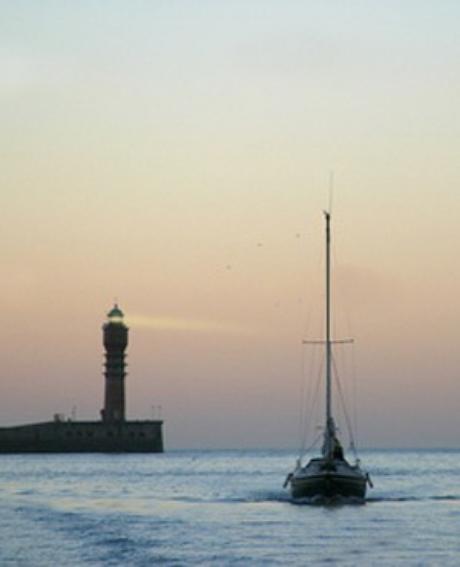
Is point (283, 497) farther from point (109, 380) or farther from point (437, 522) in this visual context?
point (109, 380)

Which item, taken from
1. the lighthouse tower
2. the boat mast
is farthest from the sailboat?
the lighthouse tower

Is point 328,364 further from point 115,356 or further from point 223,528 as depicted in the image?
point 115,356

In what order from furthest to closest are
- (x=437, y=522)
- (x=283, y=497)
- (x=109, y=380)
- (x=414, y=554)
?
(x=109, y=380)
(x=283, y=497)
(x=437, y=522)
(x=414, y=554)

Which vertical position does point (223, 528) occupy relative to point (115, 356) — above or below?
below

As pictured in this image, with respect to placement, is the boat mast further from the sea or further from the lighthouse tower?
the lighthouse tower

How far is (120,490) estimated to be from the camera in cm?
9681

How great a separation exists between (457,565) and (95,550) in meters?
12.3

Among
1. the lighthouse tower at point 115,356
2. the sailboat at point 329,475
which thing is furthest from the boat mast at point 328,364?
the lighthouse tower at point 115,356

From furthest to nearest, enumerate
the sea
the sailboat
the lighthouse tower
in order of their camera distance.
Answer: the lighthouse tower → the sailboat → the sea

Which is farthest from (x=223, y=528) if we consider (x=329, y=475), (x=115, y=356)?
(x=115, y=356)

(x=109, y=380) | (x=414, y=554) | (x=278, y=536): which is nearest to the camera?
(x=414, y=554)

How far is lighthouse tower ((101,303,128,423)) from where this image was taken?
187875mm

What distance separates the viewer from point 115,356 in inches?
7397

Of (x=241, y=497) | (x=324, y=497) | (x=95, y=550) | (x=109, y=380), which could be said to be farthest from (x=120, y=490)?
(x=109, y=380)
